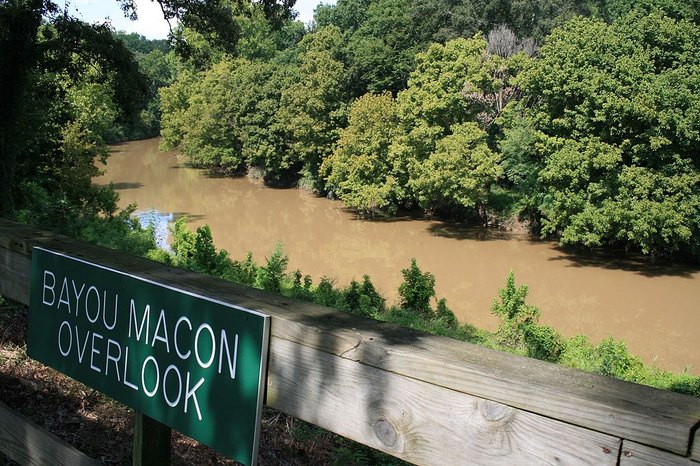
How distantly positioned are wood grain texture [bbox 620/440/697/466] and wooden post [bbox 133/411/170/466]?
1.15 metres

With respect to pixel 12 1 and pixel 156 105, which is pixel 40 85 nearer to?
pixel 12 1

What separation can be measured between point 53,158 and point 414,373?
22.2 meters

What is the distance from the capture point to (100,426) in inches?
131

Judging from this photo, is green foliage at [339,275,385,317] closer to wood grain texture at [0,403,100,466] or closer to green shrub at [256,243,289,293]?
green shrub at [256,243,289,293]

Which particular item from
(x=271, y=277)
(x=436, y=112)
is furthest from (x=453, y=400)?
(x=436, y=112)

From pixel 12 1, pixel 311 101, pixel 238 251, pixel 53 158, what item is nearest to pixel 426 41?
pixel 311 101

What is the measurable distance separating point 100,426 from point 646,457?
293 centimetres

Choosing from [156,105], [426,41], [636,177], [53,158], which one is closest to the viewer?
[53,158]

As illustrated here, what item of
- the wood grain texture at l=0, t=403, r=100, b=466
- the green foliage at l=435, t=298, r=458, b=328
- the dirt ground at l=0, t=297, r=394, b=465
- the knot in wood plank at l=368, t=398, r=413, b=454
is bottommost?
the green foliage at l=435, t=298, r=458, b=328

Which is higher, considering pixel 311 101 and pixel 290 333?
pixel 311 101

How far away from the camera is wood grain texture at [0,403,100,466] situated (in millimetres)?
1850

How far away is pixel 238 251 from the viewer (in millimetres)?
26031

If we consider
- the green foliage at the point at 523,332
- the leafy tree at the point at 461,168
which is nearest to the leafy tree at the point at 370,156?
the leafy tree at the point at 461,168

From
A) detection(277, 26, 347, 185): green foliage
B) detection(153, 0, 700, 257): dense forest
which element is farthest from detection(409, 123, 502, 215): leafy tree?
detection(277, 26, 347, 185): green foliage
